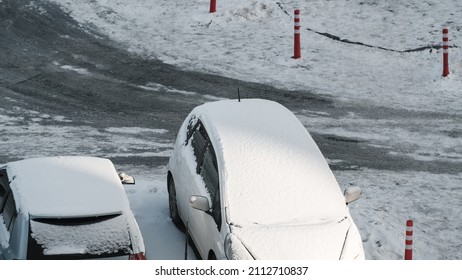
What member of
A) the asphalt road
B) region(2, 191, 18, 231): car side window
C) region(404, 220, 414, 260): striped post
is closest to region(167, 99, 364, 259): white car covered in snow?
region(404, 220, 414, 260): striped post

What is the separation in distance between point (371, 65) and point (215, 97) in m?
3.95

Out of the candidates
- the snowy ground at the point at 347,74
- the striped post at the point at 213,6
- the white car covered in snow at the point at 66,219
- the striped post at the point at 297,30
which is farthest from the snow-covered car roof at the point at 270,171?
the striped post at the point at 213,6

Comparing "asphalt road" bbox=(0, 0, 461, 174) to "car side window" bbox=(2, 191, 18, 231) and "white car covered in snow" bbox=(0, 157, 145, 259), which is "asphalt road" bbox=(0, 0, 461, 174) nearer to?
"car side window" bbox=(2, 191, 18, 231)

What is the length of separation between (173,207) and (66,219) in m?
3.18

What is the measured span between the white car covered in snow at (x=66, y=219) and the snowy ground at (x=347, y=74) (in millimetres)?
1944

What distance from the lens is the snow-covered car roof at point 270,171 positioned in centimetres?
1078

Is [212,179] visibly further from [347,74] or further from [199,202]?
[347,74]

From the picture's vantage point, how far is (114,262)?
32.0ft

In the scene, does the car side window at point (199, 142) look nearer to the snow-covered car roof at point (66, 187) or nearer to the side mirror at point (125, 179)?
the side mirror at point (125, 179)

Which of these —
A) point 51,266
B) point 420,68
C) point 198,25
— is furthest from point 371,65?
point 51,266

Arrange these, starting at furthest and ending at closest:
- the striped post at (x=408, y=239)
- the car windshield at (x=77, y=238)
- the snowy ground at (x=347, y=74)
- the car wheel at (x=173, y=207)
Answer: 1. the snowy ground at (x=347, y=74)
2. the car wheel at (x=173, y=207)
3. the striped post at (x=408, y=239)
4. the car windshield at (x=77, y=238)

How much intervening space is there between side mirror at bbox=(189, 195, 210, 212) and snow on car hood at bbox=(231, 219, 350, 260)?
642 millimetres

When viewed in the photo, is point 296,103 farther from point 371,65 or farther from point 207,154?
point 207,154

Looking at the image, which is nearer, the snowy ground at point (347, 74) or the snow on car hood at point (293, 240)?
the snow on car hood at point (293, 240)
